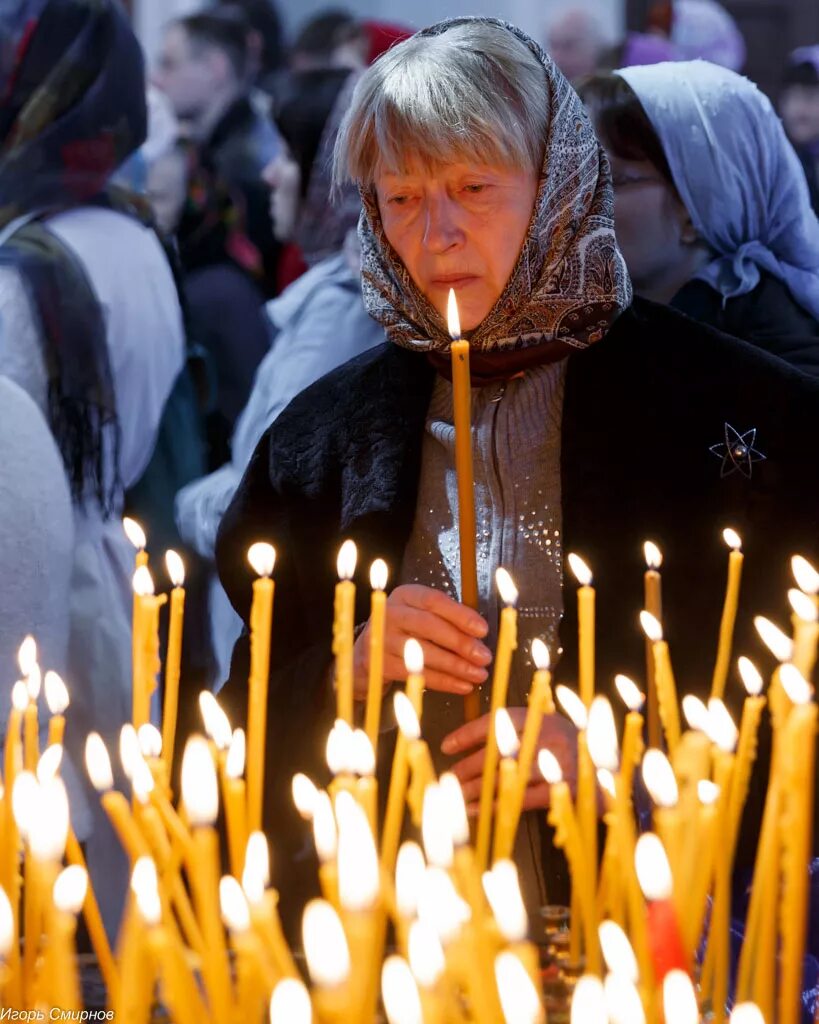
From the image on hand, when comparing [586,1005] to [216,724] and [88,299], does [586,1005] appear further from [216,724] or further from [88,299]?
[88,299]

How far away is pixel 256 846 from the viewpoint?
0.81m

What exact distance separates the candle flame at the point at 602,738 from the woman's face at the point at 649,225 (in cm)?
111

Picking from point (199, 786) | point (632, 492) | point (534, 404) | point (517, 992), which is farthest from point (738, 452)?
point (517, 992)

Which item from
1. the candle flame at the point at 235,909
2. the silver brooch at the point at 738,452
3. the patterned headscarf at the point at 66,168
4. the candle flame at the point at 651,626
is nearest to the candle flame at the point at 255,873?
the candle flame at the point at 235,909

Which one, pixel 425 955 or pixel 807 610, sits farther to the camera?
pixel 807 610

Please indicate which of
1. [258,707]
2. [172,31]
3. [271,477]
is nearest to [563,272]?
[271,477]

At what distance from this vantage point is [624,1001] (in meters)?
0.69

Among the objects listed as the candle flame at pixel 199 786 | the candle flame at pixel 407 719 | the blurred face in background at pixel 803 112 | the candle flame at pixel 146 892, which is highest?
the blurred face in background at pixel 803 112

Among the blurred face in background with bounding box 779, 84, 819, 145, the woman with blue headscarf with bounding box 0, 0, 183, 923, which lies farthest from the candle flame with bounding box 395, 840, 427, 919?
the blurred face in background with bounding box 779, 84, 819, 145

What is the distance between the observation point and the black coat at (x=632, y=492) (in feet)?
4.88

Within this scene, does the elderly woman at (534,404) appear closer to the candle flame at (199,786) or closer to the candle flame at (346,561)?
the candle flame at (346,561)

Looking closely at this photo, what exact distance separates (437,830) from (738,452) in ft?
2.58

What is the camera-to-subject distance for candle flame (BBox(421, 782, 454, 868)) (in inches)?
30.9

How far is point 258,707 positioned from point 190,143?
3220 mm
